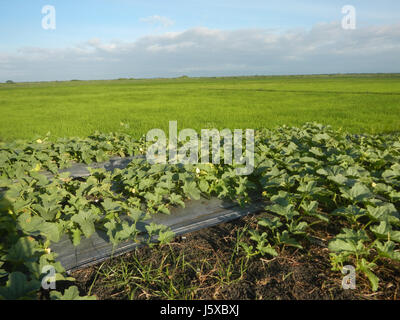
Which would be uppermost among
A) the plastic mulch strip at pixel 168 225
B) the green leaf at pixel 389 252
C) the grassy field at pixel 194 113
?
the grassy field at pixel 194 113

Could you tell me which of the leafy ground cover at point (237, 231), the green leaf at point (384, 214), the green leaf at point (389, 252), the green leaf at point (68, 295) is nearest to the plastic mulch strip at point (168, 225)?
the leafy ground cover at point (237, 231)

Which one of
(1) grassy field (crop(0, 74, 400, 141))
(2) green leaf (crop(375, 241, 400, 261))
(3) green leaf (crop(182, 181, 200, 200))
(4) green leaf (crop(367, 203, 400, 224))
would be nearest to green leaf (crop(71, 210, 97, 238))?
(3) green leaf (crop(182, 181, 200, 200))

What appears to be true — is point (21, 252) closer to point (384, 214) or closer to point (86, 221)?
point (86, 221)

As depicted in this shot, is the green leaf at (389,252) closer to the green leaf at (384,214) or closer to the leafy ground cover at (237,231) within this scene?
the leafy ground cover at (237,231)

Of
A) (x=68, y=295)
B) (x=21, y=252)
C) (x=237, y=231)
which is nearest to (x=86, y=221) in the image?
(x=21, y=252)

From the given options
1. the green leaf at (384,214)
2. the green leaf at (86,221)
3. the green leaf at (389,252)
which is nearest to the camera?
the green leaf at (389,252)

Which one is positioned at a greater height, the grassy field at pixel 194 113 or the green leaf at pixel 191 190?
the grassy field at pixel 194 113

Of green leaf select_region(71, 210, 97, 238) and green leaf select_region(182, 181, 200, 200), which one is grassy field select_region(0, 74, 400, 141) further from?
green leaf select_region(71, 210, 97, 238)

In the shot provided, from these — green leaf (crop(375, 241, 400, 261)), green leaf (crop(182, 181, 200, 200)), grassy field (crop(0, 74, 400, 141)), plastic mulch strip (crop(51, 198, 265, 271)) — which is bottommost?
plastic mulch strip (crop(51, 198, 265, 271))

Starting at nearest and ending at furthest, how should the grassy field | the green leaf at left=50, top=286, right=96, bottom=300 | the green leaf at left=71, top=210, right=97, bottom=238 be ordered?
1. the green leaf at left=50, top=286, right=96, bottom=300
2. the green leaf at left=71, top=210, right=97, bottom=238
3. the grassy field

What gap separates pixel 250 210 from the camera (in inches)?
97.6
